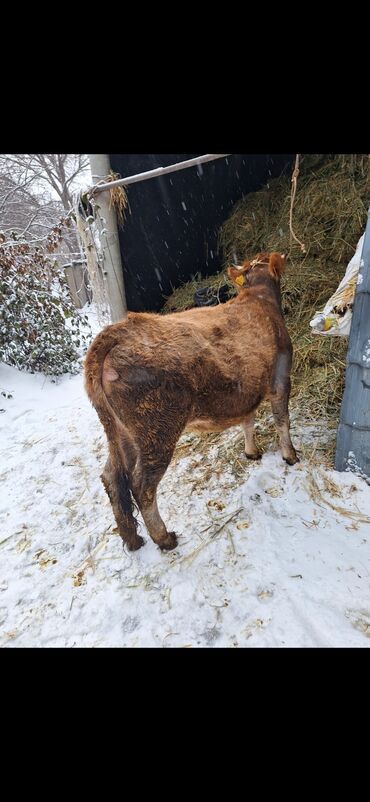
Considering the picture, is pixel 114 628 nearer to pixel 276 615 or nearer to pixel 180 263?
pixel 276 615

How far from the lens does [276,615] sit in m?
2.04

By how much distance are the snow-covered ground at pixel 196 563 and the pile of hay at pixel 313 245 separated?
2.69 ft

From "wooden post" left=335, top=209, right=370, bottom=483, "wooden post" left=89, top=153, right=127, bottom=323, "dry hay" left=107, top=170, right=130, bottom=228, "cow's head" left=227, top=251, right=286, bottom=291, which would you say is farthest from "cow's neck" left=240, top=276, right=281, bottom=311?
"dry hay" left=107, top=170, right=130, bottom=228

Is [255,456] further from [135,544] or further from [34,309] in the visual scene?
[34,309]

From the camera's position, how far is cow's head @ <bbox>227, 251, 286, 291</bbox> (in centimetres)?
313

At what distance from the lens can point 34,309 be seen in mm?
5539

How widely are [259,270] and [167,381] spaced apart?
1.64 m

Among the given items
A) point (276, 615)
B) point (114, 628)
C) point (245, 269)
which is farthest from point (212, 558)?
point (245, 269)

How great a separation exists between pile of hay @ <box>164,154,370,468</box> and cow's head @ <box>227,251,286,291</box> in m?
1.22

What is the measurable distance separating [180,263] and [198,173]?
1.30 metres

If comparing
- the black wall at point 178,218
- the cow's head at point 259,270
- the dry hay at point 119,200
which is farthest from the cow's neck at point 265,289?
the black wall at point 178,218

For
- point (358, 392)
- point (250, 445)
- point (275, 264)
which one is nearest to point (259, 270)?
point (275, 264)

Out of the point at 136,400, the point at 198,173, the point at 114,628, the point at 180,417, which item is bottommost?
the point at 114,628

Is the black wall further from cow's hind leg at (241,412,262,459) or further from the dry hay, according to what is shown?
cow's hind leg at (241,412,262,459)
